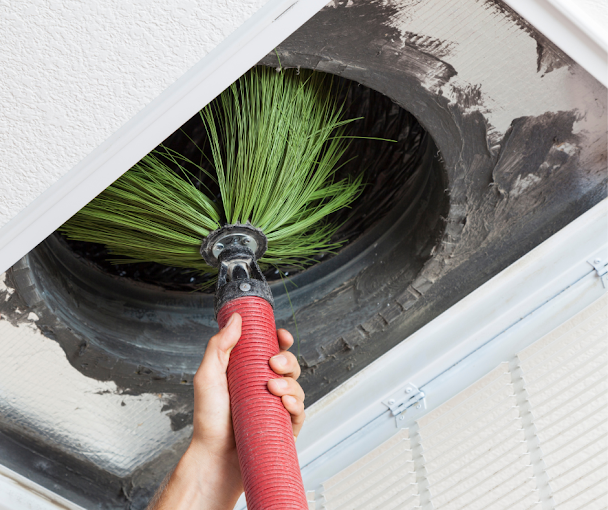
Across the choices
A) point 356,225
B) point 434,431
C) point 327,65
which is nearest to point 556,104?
point 327,65

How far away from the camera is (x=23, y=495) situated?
0.98 m

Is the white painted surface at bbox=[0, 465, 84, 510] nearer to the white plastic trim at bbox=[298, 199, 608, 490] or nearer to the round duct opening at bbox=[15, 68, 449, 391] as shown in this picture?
the round duct opening at bbox=[15, 68, 449, 391]

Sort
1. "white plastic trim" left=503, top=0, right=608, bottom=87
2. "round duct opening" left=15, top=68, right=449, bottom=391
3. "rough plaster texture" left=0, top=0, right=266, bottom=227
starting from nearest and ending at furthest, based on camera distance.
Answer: "rough plaster texture" left=0, top=0, right=266, bottom=227
"white plastic trim" left=503, top=0, right=608, bottom=87
"round duct opening" left=15, top=68, right=449, bottom=391

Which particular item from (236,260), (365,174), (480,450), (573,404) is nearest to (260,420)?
(236,260)

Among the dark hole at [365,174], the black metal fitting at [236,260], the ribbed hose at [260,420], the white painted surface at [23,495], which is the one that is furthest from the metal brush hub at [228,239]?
the white painted surface at [23,495]

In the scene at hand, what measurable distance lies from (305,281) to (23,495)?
2.23ft

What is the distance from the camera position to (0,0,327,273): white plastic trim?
0.65 meters

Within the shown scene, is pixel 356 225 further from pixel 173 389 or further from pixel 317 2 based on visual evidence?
pixel 317 2

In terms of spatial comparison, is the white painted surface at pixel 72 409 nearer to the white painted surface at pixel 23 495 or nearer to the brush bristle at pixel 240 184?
the white painted surface at pixel 23 495

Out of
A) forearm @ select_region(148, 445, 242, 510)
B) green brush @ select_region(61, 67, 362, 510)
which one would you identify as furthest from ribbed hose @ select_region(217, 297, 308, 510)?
forearm @ select_region(148, 445, 242, 510)

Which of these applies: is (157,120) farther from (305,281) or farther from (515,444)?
(515,444)

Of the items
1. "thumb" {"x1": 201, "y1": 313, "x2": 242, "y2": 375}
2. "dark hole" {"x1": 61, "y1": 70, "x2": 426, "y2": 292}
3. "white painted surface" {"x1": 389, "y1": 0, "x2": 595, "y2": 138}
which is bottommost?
"thumb" {"x1": 201, "y1": 313, "x2": 242, "y2": 375}

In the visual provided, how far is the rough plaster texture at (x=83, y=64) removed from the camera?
0.62 meters

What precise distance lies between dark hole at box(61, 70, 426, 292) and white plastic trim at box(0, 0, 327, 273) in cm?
54
